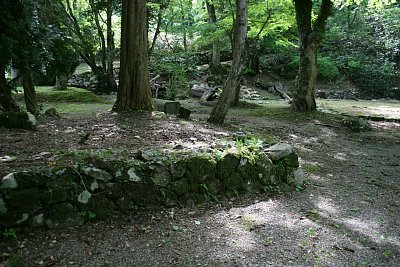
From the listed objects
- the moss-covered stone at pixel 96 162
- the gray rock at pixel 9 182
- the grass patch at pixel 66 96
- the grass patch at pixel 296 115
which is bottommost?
the grass patch at pixel 296 115

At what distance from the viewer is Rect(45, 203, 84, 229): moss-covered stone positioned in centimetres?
317

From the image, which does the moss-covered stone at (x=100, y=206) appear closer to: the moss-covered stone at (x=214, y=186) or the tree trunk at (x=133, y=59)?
the moss-covered stone at (x=214, y=186)

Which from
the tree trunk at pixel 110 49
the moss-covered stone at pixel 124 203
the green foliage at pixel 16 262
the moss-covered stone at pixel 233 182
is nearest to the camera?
the green foliage at pixel 16 262

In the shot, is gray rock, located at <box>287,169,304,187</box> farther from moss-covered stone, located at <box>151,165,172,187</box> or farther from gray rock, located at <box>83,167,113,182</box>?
gray rock, located at <box>83,167,113,182</box>

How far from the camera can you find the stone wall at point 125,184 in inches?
121

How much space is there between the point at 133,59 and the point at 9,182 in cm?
509

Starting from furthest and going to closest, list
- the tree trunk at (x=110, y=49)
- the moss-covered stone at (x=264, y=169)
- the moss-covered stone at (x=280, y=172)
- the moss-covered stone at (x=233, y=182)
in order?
the tree trunk at (x=110, y=49), the moss-covered stone at (x=280, y=172), the moss-covered stone at (x=264, y=169), the moss-covered stone at (x=233, y=182)

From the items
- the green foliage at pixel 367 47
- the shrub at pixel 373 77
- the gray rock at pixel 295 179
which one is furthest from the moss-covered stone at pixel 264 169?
the shrub at pixel 373 77

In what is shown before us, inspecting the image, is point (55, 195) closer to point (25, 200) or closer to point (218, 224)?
point (25, 200)

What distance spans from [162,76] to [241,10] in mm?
11058

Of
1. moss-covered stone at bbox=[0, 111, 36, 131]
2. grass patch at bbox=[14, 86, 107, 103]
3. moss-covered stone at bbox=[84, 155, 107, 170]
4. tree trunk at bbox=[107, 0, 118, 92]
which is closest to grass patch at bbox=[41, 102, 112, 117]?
grass patch at bbox=[14, 86, 107, 103]

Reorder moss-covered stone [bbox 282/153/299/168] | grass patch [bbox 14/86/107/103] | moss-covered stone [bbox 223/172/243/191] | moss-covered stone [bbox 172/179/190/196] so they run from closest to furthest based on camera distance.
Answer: moss-covered stone [bbox 172/179/190/196]
moss-covered stone [bbox 223/172/243/191]
moss-covered stone [bbox 282/153/299/168]
grass patch [bbox 14/86/107/103]

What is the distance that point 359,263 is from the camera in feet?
10.2

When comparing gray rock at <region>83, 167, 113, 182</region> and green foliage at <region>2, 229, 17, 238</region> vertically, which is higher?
gray rock at <region>83, 167, 113, 182</region>
